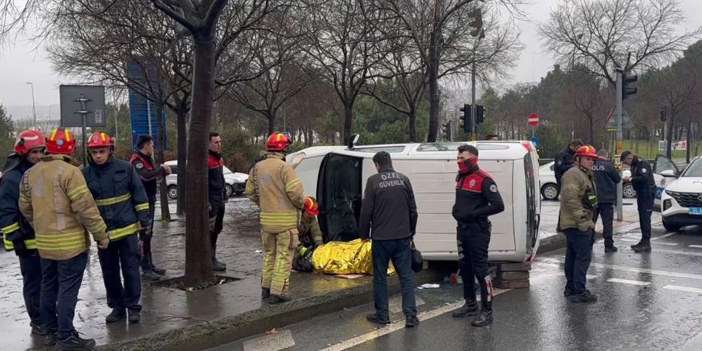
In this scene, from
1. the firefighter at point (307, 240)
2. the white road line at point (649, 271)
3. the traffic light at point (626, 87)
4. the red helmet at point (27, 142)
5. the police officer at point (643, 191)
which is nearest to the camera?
the red helmet at point (27, 142)

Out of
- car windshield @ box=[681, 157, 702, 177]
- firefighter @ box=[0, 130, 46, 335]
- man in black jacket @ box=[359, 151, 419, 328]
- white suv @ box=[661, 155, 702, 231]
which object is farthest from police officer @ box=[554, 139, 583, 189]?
firefighter @ box=[0, 130, 46, 335]

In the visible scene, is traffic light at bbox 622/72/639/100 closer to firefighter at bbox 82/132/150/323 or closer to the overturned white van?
the overturned white van

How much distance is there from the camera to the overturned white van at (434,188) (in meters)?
→ 7.79

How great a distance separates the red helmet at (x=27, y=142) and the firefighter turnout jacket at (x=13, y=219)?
→ 210mm

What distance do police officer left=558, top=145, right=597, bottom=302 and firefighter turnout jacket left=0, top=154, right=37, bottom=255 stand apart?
5.60 m

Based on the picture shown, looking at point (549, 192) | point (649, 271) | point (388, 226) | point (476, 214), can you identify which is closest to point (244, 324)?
point (388, 226)

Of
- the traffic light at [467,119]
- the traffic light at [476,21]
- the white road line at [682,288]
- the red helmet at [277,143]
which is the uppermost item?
the traffic light at [476,21]

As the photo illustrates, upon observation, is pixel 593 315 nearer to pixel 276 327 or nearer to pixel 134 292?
pixel 276 327

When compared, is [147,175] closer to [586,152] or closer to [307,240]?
[307,240]

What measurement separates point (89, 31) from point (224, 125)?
22.5 metres

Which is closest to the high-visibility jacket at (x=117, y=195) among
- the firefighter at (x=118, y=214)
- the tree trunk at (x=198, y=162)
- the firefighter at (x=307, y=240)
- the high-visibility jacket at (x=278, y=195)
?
the firefighter at (x=118, y=214)

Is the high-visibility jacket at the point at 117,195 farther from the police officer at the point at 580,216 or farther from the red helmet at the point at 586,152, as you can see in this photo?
the red helmet at the point at 586,152

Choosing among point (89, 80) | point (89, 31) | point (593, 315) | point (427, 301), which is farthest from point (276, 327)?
point (89, 80)

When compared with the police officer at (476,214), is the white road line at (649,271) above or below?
below
